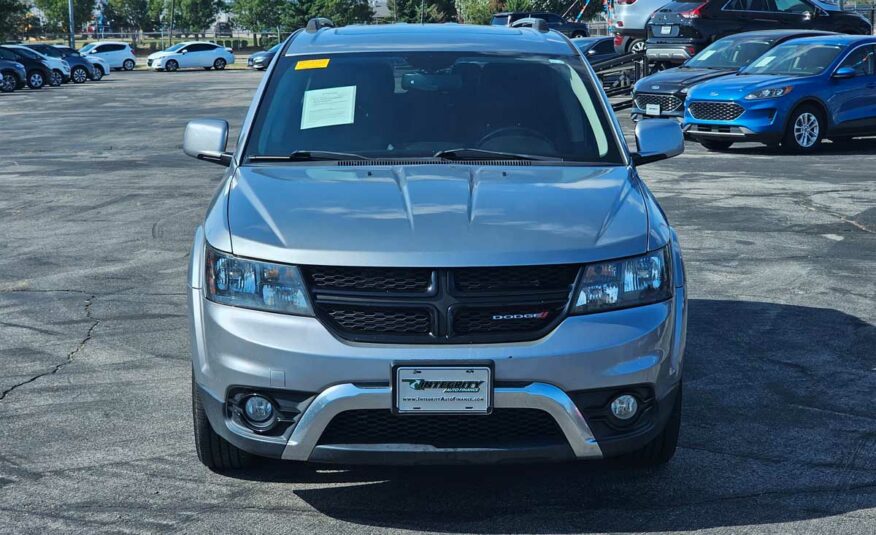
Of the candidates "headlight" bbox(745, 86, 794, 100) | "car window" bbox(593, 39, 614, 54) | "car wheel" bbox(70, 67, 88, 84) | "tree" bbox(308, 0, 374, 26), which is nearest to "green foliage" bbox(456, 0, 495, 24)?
"tree" bbox(308, 0, 374, 26)

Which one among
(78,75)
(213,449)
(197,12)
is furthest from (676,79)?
(197,12)

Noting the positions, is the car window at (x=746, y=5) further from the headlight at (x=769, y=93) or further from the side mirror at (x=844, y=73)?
the headlight at (x=769, y=93)

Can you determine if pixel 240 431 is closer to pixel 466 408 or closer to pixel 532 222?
pixel 466 408

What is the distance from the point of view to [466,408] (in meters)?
4.06

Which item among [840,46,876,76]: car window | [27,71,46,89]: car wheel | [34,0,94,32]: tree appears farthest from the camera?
[34,0,94,32]: tree

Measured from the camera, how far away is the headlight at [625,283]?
4.20 m

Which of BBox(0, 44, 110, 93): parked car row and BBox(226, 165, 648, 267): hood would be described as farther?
BBox(0, 44, 110, 93): parked car row

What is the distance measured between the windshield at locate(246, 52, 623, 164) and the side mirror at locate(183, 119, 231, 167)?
0.34 metres

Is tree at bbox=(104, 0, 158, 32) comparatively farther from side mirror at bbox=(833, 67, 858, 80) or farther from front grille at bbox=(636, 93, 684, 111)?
side mirror at bbox=(833, 67, 858, 80)

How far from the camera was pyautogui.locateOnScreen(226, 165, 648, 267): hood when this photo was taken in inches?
163

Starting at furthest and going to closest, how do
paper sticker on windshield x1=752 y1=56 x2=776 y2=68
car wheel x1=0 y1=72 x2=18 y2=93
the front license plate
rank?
car wheel x1=0 y1=72 x2=18 y2=93 → paper sticker on windshield x1=752 y1=56 x2=776 y2=68 → the front license plate

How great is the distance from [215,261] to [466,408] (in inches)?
42.2

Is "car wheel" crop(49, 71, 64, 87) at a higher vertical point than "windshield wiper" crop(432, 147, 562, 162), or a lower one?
lower

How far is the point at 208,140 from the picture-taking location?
5.80 metres
